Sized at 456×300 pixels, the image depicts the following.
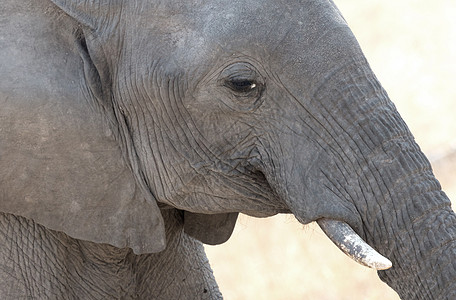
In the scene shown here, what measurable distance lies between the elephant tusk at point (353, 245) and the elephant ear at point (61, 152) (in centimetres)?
68

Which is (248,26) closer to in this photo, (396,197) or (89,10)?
Result: (89,10)

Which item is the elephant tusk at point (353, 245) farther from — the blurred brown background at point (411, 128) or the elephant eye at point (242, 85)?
the blurred brown background at point (411, 128)

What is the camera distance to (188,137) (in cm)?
397

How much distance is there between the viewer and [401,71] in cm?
1329

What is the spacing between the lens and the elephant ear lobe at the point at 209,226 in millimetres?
4449

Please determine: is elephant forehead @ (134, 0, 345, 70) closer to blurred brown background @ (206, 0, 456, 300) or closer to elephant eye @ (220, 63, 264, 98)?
elephant eye @ (220, 63, 264, 98)

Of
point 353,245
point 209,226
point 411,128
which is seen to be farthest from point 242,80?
point 411,128

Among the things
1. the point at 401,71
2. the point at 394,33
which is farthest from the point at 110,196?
the point at 394,33

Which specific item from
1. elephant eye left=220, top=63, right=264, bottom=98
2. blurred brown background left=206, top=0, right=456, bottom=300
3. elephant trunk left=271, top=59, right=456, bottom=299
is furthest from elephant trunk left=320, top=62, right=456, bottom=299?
blurred brown background left=206, top=0, right=456, bottom=300

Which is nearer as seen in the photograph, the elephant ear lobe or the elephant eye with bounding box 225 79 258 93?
the elephant eye with bounding box 225 79 258 93

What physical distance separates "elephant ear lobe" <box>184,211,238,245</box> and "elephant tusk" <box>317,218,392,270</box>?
765 mm

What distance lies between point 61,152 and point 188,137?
16.3 inches

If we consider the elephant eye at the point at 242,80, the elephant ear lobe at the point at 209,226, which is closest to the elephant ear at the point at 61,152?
the elephant ear lobe at the point at 209,226

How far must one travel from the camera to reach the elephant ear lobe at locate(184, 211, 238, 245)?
4.45m
